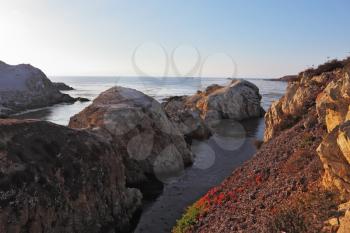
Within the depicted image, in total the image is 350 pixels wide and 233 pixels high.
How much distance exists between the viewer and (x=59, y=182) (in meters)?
20.2

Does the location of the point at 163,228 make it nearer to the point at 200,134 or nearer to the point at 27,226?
the point at 27,226

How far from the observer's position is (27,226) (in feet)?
56.0

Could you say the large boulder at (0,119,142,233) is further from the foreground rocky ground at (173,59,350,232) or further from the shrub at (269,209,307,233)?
the shrub at (269,209,307,233)

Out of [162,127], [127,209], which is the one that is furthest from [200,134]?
[127,209]

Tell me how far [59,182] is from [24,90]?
98.1m

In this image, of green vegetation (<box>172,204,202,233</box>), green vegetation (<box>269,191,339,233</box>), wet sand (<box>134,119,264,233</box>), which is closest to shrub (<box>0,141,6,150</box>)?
wet sand (<box>134,119,264,233</box>)

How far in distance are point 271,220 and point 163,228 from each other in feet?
31.6

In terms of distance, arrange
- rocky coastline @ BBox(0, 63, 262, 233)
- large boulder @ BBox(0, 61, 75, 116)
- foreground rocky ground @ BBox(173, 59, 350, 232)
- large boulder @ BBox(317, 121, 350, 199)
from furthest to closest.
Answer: large boulder @ BBox(0, 61, 75, 116), rocky coastline @ BBox(0, 63, 262, 233), foreground rocky ground @ BBox(173, 59, 350, 232), large boulder @ BBox(317, 121, 350, 199)

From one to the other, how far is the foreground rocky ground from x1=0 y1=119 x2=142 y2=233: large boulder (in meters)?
4.92

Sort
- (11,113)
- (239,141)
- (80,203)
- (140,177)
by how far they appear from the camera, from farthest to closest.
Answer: (11,113), (239,141), (140,177), (80,203)

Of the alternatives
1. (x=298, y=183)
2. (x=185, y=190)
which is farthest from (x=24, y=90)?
(x=298, y=183)

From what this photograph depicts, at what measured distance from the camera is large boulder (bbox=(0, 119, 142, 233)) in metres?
17.6

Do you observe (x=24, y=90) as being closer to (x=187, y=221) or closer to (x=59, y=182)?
(x=59, y=182)

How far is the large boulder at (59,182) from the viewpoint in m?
17.6
